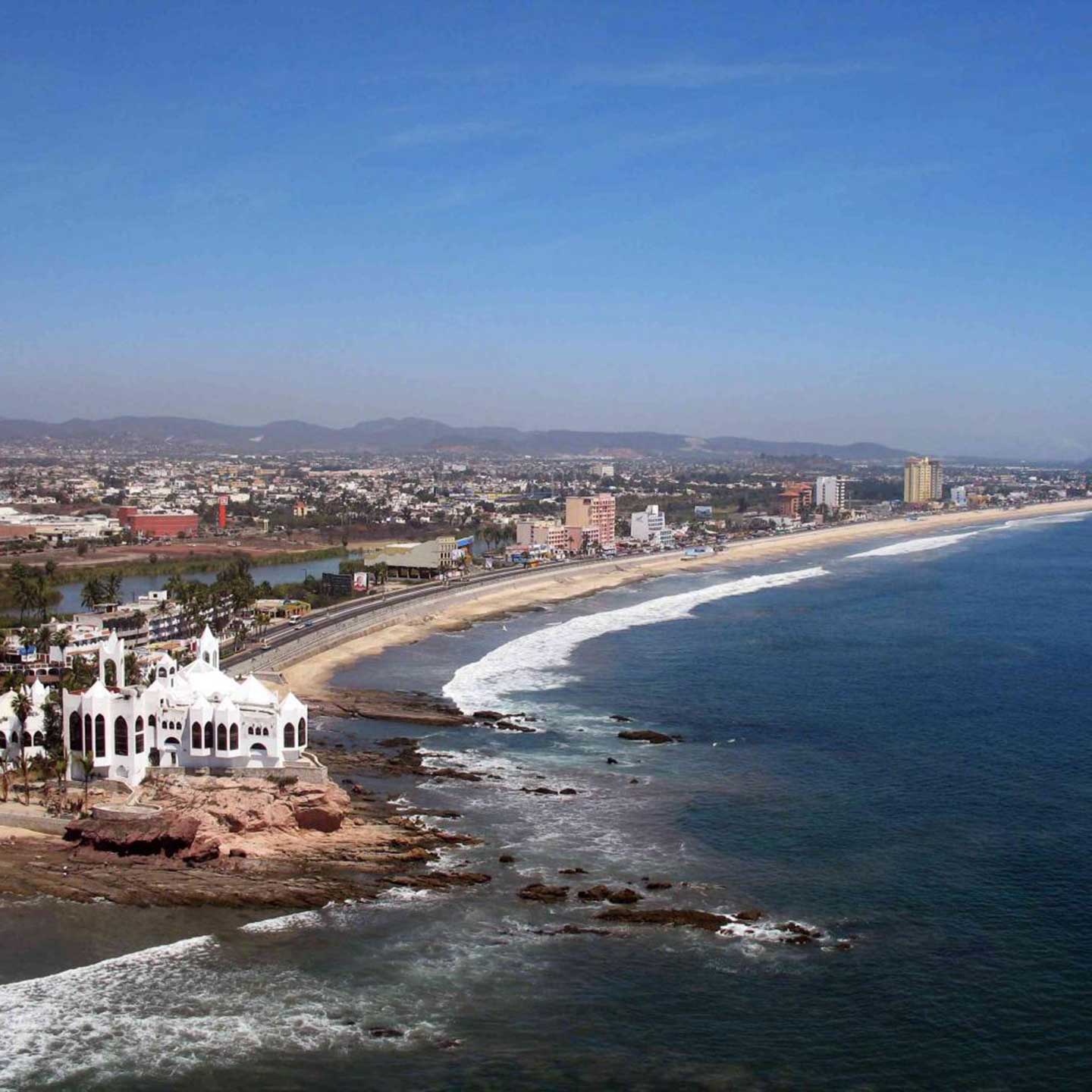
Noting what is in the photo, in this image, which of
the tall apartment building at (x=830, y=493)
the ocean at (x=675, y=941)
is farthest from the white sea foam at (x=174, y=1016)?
the tall apartment building at (x=830, y=493)

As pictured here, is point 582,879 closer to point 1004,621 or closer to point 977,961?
point 977,961

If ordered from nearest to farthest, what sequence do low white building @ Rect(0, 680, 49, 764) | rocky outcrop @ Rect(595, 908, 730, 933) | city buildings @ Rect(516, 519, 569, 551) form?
rocky outcrop @ Rect(595, 908, 730, 933) → low white building @ Rect(0, 680, 49, 764) → city buildings @ Rect(516, 519, 569, 551)

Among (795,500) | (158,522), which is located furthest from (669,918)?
(795,500)

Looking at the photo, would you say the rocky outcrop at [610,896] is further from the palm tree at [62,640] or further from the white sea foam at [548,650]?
the palm tree at [62,640]

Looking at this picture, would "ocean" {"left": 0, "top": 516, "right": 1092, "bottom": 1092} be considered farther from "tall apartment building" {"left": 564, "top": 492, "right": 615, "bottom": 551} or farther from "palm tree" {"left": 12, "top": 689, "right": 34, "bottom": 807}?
"tall apartment building" {"left": 564, "top": 492, "right": 615, "bottom": 551}

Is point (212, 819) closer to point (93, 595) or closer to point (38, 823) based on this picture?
point (38, 823)

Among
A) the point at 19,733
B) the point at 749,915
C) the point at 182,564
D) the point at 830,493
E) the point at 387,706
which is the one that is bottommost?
the point at 749,915

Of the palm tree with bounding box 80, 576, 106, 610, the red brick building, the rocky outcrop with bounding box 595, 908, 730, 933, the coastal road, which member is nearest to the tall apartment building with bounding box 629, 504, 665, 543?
the coastal road
